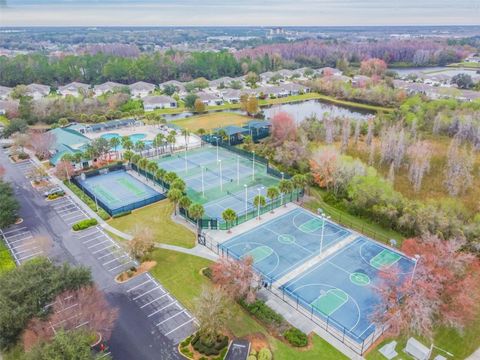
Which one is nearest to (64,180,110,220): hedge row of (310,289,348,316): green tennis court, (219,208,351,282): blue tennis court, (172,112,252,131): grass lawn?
(219,208,351,282): blue tennis court

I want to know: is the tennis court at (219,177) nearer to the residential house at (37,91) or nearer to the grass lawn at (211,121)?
the grass lawn at (211,121)

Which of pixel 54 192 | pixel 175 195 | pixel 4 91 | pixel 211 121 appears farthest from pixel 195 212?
pixel 4 91

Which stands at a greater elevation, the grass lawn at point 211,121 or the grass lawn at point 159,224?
the grass lawn at point 159,224

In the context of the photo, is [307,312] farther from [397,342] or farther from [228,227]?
[228,227]

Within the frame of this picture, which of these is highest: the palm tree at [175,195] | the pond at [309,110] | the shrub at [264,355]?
the palm tree at [175,195]

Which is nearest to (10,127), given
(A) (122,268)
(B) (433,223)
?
(A) (122,268)

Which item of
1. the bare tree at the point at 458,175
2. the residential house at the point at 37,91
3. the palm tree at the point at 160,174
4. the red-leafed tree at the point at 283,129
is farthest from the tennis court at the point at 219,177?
the residential house at the point at 37,91
